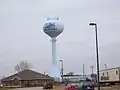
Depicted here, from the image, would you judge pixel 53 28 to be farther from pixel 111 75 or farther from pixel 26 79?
pixel 111 75

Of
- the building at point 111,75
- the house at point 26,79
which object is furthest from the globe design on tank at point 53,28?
the building at point 111,75

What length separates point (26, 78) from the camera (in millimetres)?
125062

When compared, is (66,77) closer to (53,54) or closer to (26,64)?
(53,54)

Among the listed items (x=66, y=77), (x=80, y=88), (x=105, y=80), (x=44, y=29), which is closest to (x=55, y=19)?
(x=44, y=29)

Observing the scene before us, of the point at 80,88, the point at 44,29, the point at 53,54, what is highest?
the point at 44,29

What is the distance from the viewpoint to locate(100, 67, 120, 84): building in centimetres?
5258

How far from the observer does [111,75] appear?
183ft

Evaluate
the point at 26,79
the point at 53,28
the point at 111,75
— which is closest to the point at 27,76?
the point at 26,79

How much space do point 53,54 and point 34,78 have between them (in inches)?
497

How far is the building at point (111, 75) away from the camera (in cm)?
5258

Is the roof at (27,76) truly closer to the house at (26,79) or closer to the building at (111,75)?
the house at (26,79)

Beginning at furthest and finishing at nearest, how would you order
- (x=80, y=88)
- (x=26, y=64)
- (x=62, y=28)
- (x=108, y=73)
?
(x=26, y=64), (x=62, y=28), (x=108, y=73), (x=80, y=88)

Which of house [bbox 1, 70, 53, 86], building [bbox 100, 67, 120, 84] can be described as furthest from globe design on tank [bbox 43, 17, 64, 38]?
building [bbox 100, 67, 120, 84]

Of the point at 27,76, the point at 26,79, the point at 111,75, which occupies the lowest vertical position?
the point at 26,79
